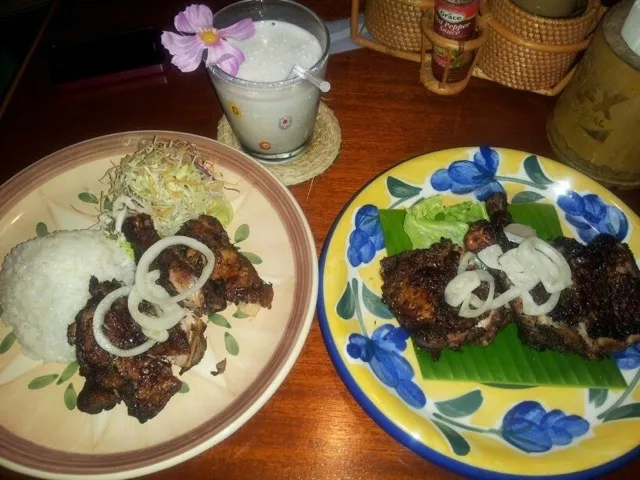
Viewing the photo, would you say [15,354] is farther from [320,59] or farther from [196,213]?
[320,59]

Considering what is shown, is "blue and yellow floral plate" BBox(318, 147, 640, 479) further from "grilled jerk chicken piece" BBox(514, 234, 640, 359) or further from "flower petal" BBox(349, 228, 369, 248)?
"grilled jerk chicken piece" BBox(514, 234, 640, 359)

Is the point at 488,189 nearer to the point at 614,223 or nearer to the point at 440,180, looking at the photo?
the point at 440,180

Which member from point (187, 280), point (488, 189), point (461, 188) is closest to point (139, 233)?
point (187, 280)

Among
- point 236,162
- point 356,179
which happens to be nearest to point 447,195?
point 356,179

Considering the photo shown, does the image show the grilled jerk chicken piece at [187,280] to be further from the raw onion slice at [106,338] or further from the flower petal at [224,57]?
the flower petal at [224,57]

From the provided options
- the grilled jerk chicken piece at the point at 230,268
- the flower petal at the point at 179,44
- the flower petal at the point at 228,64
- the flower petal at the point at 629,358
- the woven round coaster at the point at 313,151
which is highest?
the flower petal at the point at 179,44

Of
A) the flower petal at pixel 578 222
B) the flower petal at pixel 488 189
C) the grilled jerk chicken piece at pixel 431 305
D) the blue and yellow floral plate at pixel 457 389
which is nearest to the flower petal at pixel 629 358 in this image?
the blue and yellow floral plate at pixel 457 389

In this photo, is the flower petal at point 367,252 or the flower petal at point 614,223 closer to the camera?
the flower petal at point 367,252
